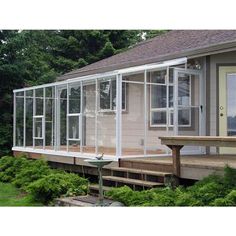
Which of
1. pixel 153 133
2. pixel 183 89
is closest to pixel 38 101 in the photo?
pixel 153 133

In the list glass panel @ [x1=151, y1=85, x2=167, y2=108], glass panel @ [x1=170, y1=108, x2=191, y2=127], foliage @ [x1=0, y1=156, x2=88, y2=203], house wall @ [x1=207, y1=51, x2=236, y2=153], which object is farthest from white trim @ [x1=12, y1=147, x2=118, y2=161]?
house wall @ [x1=207, y1=51, x2=236, y2=153]

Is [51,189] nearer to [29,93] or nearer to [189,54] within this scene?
[189,54]

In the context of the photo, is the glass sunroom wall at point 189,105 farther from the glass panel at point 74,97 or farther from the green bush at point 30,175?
the green bush at point 30,175

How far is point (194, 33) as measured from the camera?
503 inches

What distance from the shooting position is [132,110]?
9.52 meters

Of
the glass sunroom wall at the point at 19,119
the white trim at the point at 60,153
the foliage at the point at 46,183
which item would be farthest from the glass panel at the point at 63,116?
the glass sunroom wall at the point at 19,119

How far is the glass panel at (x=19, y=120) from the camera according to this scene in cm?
1337

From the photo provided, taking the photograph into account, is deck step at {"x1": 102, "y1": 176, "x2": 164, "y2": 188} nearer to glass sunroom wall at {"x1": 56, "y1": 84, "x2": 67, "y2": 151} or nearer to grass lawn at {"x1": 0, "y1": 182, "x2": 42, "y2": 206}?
grass lawn at {"x1": 0, "y1": 182, "x2": 42, "y2": 206}

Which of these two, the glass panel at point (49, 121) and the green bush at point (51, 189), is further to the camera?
the glass panel at point (49, 121)

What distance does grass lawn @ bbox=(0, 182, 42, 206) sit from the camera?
827 centimetres

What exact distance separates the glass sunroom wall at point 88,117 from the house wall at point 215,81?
2.68 metres

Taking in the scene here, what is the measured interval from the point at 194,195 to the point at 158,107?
138 inches

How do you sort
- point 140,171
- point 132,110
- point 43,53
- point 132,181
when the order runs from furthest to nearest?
point 43,53 → point 132,110 → point 140,171 → point 132,181
